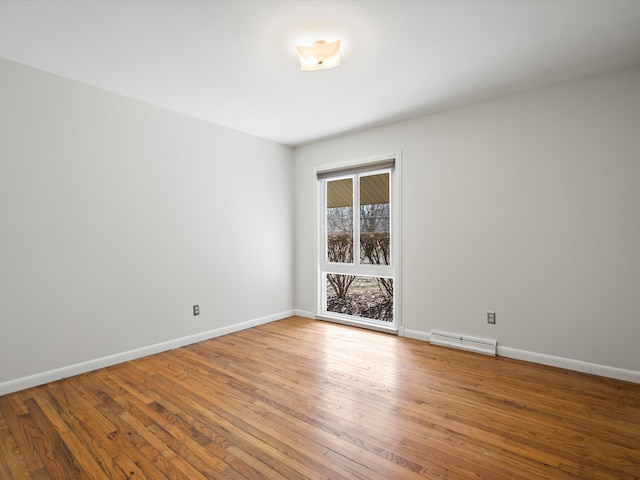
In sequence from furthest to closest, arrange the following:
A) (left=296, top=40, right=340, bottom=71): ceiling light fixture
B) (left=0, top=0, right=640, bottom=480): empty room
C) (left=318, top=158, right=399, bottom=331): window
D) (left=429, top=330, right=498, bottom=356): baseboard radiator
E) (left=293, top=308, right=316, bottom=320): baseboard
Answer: (left=293, top=308, right=316, bottom=320): baseboard < (left=318, top=158, right=399, bottom=331): window < (left=429, top=330, right=498, bottom=356): baseboard radiator < (left=296, top=40, right=340, bottom=71): ceiling light fixture < (left=0, top=0, right=640, bottom=480): empty room

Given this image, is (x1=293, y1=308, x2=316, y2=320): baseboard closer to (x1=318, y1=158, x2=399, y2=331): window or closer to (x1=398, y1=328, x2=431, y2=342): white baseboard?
(x1=318, y1=158, x2=399, y2=331): window

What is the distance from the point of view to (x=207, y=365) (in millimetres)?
3049

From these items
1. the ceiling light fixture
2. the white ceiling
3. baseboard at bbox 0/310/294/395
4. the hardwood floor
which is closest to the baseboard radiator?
the hardwood floor

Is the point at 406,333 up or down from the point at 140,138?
down

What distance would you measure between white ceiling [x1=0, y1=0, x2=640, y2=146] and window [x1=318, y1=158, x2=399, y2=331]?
117 centimetres

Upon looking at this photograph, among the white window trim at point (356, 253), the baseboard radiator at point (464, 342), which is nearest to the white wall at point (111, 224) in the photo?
the white window trim at point (356, 253)

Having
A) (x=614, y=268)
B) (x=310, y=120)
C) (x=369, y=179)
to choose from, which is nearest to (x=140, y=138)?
(x=310, y=120)

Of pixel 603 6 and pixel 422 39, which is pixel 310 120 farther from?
pixel 603 6

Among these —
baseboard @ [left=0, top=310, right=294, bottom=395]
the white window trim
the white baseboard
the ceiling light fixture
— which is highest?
the ceiling light fixture

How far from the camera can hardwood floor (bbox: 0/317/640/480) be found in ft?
5.53

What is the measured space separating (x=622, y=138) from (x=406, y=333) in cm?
268

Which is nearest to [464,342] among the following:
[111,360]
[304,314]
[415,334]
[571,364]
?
[415,334]

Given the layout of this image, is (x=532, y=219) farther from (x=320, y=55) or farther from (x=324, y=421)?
(x=324, y=421)

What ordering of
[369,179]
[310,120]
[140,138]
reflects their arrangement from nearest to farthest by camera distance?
[140,138] < [310,120] < [369,179]
